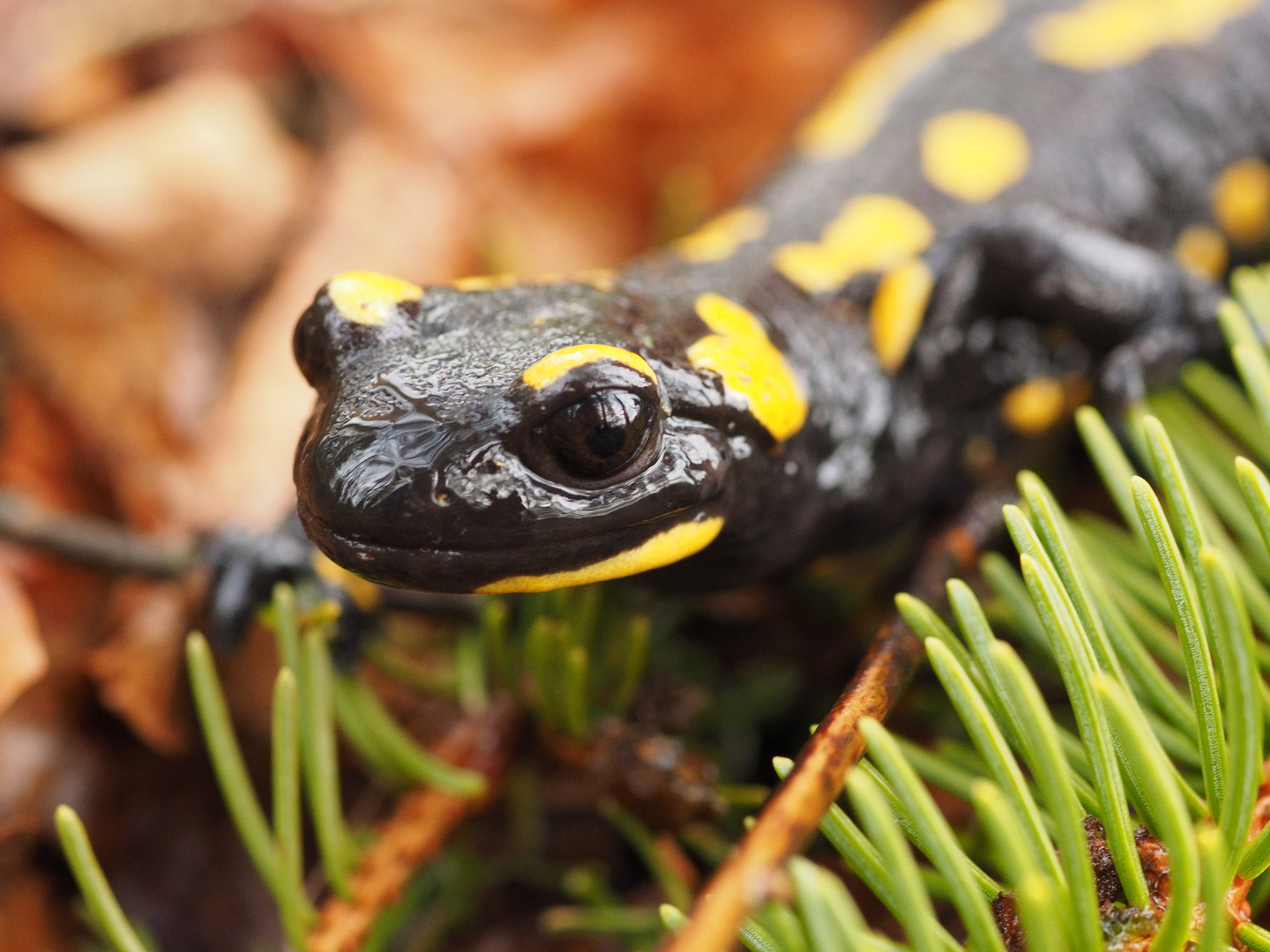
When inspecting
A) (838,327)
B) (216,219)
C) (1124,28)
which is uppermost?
(216,219)

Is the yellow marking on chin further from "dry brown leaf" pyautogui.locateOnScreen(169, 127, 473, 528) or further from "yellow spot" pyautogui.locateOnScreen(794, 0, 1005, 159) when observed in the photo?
"yellow spot" pyautogui.locateOnScreen(794, 0, 1005, 159)

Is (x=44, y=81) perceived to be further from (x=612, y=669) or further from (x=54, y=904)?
(x=612, y=669)

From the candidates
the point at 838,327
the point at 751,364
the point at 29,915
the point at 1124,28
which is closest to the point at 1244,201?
the point at 1124,28

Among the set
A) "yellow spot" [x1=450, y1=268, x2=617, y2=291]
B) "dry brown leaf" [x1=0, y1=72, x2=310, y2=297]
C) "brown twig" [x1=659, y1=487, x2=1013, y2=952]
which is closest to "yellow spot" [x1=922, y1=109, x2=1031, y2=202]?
"yellow spot" [x1=450, y1=268, x2=617, y2=291]

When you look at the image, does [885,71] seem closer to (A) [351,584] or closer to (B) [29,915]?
(A) [351,584]

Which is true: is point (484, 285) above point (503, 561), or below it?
above
